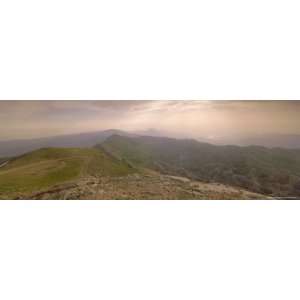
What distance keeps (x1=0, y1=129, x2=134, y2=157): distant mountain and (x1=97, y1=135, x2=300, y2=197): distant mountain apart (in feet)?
0.26

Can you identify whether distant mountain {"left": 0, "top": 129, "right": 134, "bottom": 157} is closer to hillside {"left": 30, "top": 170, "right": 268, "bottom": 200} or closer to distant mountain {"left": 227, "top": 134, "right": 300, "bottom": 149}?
hillside {"left": 30, "top": 170, "right": 268, "bottom": 200}

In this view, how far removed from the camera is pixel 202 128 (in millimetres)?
3049

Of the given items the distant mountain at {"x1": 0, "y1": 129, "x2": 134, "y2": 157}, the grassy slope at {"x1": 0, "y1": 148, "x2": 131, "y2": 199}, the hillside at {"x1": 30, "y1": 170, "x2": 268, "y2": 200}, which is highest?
the distant mountain at {"x1": 0, "y1": 129, "x2": 134, "y2": 157}

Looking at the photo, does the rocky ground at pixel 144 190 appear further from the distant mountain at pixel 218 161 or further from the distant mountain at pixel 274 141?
the distant mountain at pixel 274 141

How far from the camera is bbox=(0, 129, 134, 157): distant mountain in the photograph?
303cm

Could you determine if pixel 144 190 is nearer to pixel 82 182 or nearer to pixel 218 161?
pixel 82 182

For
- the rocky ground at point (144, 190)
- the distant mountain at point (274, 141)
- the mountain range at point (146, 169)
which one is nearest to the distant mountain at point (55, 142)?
the mountain range at point (146, 169)

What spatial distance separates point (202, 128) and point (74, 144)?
139 cm

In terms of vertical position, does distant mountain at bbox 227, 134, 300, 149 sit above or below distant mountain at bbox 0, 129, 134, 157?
below

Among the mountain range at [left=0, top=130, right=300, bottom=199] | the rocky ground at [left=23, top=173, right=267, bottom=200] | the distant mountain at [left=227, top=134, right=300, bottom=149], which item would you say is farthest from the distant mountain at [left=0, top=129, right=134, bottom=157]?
the distant mountain at [left=227, top=134, right=300, bottom=149]

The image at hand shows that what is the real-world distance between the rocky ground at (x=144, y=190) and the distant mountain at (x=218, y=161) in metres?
0.08
